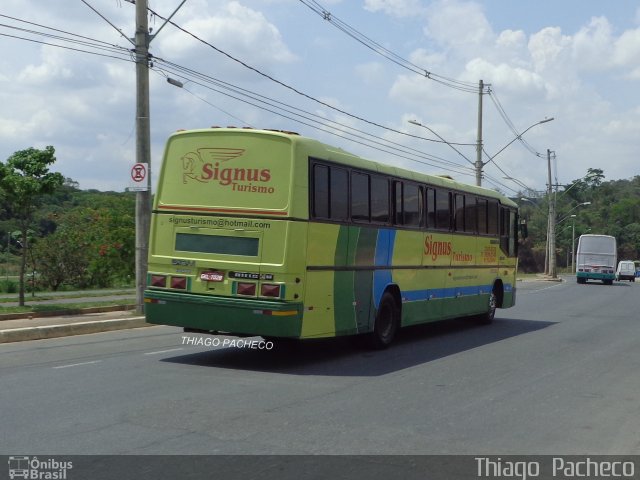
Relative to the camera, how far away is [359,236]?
42.4 ft

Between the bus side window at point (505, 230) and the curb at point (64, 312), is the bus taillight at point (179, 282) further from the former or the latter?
the bus side window at point (505, 230)

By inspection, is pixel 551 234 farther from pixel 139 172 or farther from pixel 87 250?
pixel 139 172

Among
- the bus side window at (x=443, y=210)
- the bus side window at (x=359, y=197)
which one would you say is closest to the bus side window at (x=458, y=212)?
the bus side window at (x=443, y=210)

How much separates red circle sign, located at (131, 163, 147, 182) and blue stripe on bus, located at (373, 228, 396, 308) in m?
6.61

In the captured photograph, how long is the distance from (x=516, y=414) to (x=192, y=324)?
16.4ft

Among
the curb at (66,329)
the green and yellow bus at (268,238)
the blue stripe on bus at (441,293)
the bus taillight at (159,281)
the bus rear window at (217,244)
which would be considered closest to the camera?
the green and yellow bus at (268,238)

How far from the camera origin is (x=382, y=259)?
1373cm

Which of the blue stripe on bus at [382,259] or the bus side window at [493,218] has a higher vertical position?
the bus side window at [493,218]

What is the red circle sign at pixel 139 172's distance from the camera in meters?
17.8

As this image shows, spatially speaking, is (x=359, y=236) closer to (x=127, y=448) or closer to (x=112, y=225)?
(x=127, y=448)

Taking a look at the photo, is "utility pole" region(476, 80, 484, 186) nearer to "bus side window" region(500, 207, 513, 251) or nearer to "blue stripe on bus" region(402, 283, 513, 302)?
"bus side window" region(500, 207, 513, 251)

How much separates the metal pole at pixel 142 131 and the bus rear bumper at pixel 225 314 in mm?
6382
